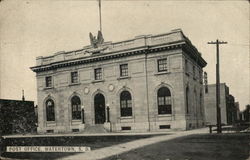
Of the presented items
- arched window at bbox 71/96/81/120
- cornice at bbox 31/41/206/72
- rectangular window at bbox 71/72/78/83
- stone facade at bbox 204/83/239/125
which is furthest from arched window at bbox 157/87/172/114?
stone facade at bbox 204/83/239/125

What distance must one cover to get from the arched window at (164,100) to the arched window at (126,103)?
8.88 ft

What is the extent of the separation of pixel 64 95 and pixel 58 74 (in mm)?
2156

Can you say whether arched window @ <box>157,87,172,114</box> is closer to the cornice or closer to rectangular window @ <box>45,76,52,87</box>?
the cornice

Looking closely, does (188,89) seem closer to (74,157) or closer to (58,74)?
(58,74)

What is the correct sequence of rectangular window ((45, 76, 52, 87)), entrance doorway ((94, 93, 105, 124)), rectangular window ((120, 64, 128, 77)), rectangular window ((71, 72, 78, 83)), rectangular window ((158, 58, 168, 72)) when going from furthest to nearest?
1. rectangular window ((45, 76, 52, 87))
2. rectangular window ((71, 72, 78, 83))
3. entrance doorway ((94, 93, 105, 124))
4. rectangular window ((120, 64, 128, 77))
5. rectangular window ((158, 58, 168, 72))

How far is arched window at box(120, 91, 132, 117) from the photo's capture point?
25891 millimetres

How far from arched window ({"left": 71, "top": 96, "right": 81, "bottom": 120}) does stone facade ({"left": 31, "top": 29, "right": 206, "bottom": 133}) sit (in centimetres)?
40

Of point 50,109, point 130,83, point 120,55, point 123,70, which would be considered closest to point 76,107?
point 50,109

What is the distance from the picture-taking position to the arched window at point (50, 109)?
29766mm

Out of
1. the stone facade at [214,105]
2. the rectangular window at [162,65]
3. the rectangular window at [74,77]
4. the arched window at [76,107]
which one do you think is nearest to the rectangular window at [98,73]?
the rectangular window at [74,77]

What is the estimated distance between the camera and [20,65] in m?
11.0

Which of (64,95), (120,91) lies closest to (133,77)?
(120,91)

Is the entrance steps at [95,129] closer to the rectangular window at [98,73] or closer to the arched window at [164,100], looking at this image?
the rectangular window at [98,73]

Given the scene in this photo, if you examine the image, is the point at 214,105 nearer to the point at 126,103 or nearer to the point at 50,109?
the point at 126,103
